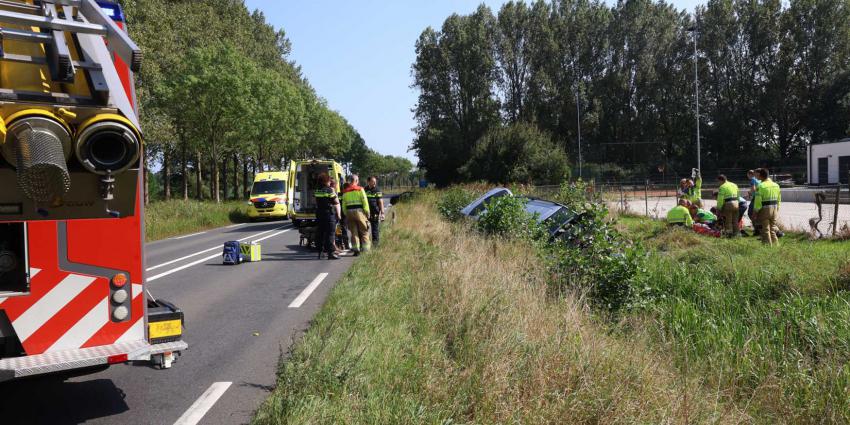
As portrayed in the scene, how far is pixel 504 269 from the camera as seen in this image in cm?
832

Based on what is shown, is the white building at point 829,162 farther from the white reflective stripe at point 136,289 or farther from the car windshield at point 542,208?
the white reflective stripe at point 136,289

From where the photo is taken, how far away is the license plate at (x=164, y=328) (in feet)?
14.3

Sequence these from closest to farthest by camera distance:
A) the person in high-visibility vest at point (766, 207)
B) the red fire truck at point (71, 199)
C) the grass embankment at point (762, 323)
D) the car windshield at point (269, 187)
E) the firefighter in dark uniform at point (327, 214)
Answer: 1. the red fire truck at point (71, 199)
2. the grass embankment at point (762, 323)
3. the person in high-visibility vest at point (766, 207)
4. the firefighter in dark uniform at point (327, 214)
5. the car windshield at point (269, 187)

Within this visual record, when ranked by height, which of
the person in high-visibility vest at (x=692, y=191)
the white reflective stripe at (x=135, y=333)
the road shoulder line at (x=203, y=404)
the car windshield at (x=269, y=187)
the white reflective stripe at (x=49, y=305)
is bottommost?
the road shoulder line at (x=203, y=404)

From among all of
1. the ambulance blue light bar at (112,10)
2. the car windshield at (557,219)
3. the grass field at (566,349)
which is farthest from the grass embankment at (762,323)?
the ambulance blue light bar at (112,10)

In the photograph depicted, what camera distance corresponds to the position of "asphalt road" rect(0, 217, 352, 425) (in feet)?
14.7

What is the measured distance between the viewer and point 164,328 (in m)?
4.41

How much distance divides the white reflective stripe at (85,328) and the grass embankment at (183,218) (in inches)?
677

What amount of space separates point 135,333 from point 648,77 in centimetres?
6428

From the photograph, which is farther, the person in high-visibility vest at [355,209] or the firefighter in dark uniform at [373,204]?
the firefighter in dark uniform at [373,204]

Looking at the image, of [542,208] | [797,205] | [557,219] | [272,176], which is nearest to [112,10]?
[557,219]

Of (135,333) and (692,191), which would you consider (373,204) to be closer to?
(692,191)

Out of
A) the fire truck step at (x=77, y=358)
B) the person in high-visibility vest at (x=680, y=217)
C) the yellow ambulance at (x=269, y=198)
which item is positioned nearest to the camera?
the fire truck step at (x=77, y=358)

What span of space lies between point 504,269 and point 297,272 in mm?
4543
